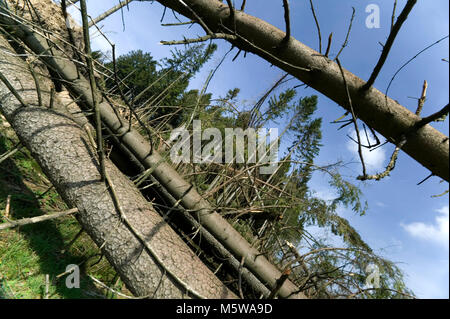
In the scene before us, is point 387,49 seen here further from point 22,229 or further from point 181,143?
point 22,229

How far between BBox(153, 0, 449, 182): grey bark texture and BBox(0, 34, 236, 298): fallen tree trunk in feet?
3.45

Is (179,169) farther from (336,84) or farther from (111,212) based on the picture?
(336,84)

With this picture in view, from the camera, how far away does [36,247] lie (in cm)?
188

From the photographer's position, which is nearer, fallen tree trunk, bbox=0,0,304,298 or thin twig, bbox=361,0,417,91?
thin twig, bbox=361,0,417,91

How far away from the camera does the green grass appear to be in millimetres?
1600

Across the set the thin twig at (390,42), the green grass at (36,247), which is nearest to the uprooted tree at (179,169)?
the thin twig at (390,42)

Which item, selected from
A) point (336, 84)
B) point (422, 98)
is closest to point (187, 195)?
point (336, 84)

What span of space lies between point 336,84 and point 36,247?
1973mm

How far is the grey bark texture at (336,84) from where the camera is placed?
45.3 inches

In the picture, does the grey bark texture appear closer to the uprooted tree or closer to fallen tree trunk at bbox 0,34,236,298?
the uprooted tree

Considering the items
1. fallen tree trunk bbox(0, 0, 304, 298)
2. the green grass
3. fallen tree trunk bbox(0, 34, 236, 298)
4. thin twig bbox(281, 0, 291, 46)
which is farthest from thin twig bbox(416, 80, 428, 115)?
the green grass

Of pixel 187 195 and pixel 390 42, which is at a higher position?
pixel 390 42

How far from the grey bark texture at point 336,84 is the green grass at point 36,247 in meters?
1.59

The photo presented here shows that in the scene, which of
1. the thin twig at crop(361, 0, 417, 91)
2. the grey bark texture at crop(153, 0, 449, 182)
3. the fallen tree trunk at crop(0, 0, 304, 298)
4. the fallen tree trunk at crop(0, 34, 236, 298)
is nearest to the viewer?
the thin twig at crop(361, 0, 417, 91)
